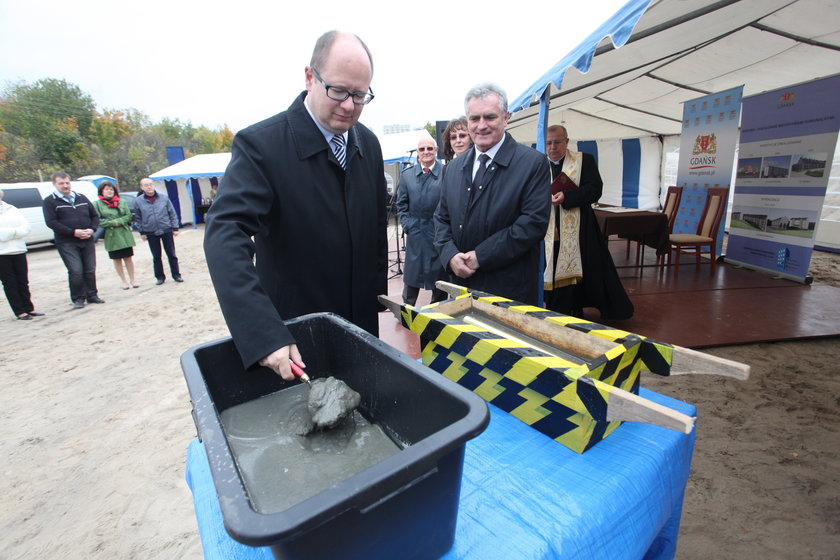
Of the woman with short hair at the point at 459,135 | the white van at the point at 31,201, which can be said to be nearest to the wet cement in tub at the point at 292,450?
the woman with short hair at the point at 459,135

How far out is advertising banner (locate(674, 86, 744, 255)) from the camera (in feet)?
19.3

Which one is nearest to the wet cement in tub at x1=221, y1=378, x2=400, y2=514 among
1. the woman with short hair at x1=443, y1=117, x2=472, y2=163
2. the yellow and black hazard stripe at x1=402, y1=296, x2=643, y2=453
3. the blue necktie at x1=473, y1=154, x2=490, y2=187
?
the yellow and black hazard stripe at x1=402, y1=296, x2=643, y2=453

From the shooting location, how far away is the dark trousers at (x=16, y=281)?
514cm

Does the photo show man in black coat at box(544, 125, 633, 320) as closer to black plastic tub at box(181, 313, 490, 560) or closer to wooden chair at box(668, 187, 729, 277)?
wooden chair at box(668, 187, 729, 277)

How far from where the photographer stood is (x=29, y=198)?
36.3 feet

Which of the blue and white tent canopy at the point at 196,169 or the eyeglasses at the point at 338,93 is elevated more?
the blue and white tent canopy at the point at 196,169

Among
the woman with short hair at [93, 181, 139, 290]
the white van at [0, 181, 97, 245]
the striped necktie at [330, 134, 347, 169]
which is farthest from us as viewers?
the white van at [0, 181, 97, 245]

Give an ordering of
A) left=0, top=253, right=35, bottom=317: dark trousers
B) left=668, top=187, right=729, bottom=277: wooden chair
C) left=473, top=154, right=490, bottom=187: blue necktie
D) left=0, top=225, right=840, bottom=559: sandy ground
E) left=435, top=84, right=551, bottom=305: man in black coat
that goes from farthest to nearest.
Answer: left=668, top=187, right=729, bottom=277: wooden chair, left=0, top=253, right=35, bottom=317: dark trousers, left=473, top=154, right=490, bottom=187: blue necktie, left=435, top=84, right=551, bottom=305: man in black coat, left=0, top=225, right=840, bottom=559: sandy ground

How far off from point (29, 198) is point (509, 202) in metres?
14.2

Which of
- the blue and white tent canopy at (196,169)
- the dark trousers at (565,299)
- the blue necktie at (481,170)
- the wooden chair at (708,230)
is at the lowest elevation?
the dark trousers at (565,299)

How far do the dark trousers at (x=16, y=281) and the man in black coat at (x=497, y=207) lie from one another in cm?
590

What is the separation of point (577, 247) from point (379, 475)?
338cm

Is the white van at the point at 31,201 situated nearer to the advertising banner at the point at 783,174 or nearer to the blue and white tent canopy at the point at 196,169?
the blue and white tent canopy at the point at 196,169

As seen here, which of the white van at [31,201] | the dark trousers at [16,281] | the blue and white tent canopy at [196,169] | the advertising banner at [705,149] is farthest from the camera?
the blue and white tent canopy at [196,169]
